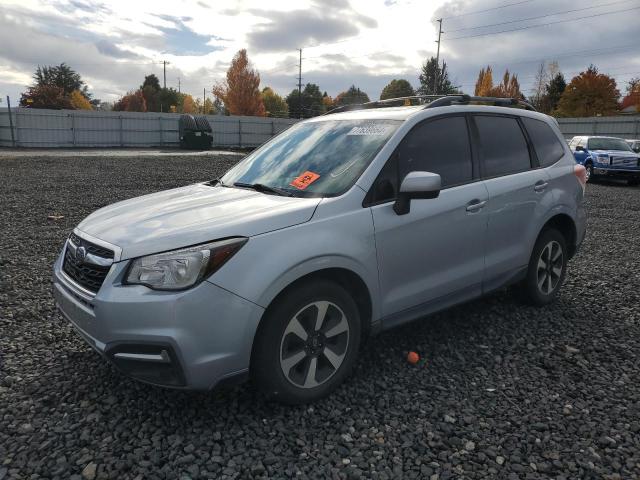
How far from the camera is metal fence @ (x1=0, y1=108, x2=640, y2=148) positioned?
1177 inches

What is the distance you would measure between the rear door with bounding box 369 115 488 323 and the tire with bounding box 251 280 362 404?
36cm

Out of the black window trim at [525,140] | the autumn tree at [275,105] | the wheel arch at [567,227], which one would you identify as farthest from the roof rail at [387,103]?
the autumn tree at [275,105]

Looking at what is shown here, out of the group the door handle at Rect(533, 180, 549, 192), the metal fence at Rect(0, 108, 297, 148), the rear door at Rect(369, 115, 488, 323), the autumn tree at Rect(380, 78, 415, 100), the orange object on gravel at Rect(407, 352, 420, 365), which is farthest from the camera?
the autumn tree at Rect(380, 78, 415, 100)

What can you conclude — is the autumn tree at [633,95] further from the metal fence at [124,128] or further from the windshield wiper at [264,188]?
the windshield wiper at [264,188]

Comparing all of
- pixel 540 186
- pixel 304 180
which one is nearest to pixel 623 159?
pixel 540 186

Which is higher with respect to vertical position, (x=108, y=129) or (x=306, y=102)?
(x=306, y=102)

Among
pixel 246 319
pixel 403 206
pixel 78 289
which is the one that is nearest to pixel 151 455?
pixel 246 319

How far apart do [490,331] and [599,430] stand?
1409 mm

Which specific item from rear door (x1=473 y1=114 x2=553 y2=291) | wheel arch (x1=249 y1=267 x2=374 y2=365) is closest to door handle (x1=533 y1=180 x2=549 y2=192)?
rear door (x1=473 y1=114 x2=553 y2=291)

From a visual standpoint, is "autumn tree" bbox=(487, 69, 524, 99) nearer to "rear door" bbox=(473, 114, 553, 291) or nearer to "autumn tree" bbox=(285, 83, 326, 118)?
"autumn tree" bbox=(285, 83, 326, 118)

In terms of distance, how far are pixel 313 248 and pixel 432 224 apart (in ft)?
3.40

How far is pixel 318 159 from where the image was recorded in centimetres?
361

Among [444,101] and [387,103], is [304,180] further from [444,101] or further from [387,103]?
[387,103]

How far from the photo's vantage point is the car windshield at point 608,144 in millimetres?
18062
